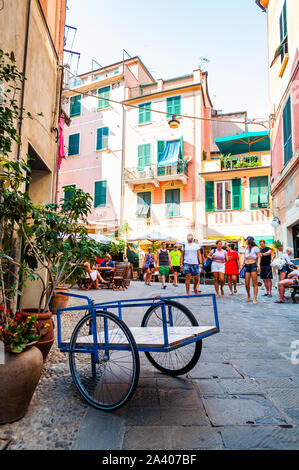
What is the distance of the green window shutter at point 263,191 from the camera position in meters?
20.3

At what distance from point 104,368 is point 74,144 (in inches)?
969

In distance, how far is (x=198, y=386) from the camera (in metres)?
2.82

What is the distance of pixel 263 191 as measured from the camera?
20469mm

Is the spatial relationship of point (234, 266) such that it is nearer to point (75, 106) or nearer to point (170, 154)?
point (170, 154)

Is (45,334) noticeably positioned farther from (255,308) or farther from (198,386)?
(255,308)

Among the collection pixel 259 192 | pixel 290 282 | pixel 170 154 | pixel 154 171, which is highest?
pixel 170 154

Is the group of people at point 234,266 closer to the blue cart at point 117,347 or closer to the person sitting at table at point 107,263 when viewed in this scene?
the person sitting at table at point 107,263

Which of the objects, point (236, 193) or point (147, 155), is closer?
point (236, 193)

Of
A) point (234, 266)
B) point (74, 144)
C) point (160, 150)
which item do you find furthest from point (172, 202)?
point (234, 266)

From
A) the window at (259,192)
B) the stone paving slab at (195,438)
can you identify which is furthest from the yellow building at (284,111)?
the stone paving slab at (195,438)

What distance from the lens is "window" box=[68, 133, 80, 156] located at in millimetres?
25219

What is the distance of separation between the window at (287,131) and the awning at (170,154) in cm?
1018
